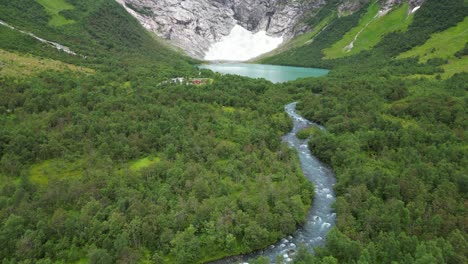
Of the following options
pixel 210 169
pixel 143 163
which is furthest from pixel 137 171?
pixel 210 169

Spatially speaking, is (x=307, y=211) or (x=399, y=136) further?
(x=399, y=136)

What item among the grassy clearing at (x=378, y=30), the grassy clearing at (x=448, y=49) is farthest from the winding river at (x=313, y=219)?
the grassy clearing at (x=378, y=30)

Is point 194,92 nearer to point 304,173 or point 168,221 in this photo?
point 304,173

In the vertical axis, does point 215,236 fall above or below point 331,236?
below

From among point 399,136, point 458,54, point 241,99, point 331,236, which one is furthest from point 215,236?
point 458,54

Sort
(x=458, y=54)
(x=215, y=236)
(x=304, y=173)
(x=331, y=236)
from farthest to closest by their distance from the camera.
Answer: (x=458, y=54), (x=304, y=173), (x=215, y=236), (x=331, y=236)

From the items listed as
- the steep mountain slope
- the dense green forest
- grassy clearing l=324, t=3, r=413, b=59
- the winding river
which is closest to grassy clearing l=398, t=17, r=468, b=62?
the steep mountain slope

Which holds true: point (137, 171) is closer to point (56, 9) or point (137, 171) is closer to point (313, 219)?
point (313, 219)

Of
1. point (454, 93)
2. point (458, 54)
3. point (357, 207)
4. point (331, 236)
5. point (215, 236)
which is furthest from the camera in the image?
point (458, 54)
